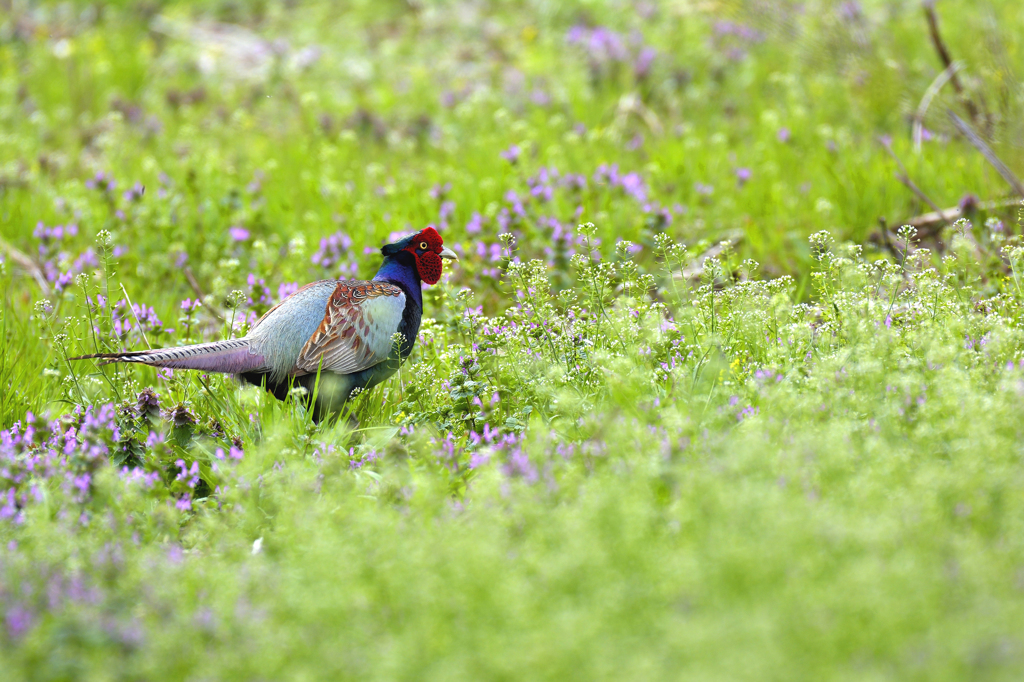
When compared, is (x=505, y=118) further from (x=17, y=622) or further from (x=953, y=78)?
(x=17, y=622)

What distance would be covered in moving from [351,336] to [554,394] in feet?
3.19

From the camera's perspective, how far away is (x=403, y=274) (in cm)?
424

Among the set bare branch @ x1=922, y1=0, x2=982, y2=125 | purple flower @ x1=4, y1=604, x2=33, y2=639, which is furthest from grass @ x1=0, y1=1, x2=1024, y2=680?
bare branch @ x1=922, y1=0, x2=982, y2=125

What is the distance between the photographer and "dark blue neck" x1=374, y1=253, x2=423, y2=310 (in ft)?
13.8

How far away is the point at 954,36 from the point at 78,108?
748cm

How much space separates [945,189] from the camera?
5.73 m

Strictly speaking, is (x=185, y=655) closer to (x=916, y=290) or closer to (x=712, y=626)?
(x=712, y=626)

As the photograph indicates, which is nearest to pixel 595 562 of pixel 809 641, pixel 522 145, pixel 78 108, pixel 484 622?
pixel 484 622

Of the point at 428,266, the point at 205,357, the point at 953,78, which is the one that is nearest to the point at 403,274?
the point at 428,266

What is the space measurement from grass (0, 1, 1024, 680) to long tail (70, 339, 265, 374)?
8.3 inches

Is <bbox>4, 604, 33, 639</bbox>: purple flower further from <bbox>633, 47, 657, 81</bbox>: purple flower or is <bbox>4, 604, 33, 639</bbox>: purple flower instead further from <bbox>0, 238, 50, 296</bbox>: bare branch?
<bbox>633, 47, 657, 81</bbox>: purple flower

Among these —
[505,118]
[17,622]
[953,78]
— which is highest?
[953,78]

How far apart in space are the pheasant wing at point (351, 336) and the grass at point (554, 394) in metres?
0.20

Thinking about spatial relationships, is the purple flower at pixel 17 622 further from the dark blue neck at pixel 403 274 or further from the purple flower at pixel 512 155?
the purple flower at pixel 512 155
